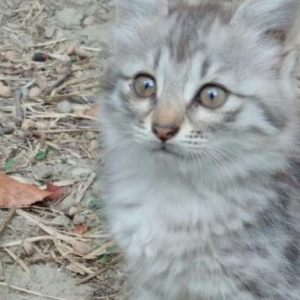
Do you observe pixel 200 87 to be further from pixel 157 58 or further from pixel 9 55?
pixel 9 55

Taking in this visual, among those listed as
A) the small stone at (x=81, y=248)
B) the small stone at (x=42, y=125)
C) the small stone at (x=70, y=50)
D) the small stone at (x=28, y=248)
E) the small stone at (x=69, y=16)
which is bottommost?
the small stone at (x=28, y=248)

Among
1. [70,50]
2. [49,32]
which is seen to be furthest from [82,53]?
[49,32]

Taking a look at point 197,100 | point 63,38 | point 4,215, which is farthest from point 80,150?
point 197,100

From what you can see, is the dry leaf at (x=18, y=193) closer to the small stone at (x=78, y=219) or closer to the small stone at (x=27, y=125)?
the small stone at (x=78, y=219)

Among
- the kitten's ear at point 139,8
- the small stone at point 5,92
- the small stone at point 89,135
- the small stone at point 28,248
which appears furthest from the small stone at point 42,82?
the kitten's ear at point 139,8

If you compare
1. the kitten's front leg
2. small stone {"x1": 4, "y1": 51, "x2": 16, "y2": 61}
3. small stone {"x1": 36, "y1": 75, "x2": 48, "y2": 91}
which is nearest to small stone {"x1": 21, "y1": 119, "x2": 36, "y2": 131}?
small stone {"x1": 36, "y1": 75, "x2": 48, "y2": 91}
